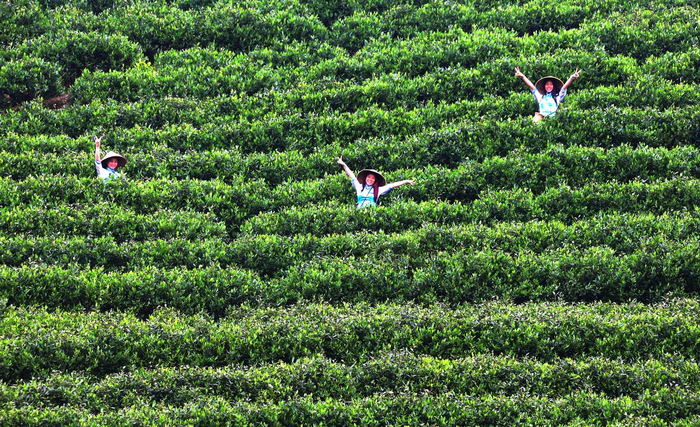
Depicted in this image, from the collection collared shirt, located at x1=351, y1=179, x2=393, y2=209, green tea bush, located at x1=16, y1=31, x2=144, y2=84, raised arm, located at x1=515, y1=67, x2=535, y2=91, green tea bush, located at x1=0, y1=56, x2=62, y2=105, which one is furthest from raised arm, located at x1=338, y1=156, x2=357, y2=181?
green tea bush, located at x1=0, y1=56, x2=62, y2=105

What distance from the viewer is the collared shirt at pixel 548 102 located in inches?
836

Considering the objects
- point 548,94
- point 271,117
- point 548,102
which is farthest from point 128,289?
point 548,94

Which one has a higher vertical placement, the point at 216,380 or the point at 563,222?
the point at 563,222

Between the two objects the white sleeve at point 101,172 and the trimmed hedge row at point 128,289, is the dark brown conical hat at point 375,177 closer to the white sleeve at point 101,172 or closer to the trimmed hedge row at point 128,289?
the trimmed hedge row at point 128,289

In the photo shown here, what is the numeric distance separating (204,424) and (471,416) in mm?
4094

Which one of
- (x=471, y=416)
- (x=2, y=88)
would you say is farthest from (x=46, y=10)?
(x=471, y=416)

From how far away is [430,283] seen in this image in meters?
16.3

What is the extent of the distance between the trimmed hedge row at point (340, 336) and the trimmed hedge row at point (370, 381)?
15.8 inches

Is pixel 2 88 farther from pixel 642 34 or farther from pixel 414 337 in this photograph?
pixel 642 34

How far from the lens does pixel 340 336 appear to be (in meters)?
14.7

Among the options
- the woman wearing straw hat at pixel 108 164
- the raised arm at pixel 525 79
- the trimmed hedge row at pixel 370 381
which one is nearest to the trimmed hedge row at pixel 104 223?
the woman wearing straw hat at pixel 108 164

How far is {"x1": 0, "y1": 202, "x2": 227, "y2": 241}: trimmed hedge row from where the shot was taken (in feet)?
56.9

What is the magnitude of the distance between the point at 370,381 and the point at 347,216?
5.27 meters

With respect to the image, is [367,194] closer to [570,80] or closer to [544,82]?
[544,82]
